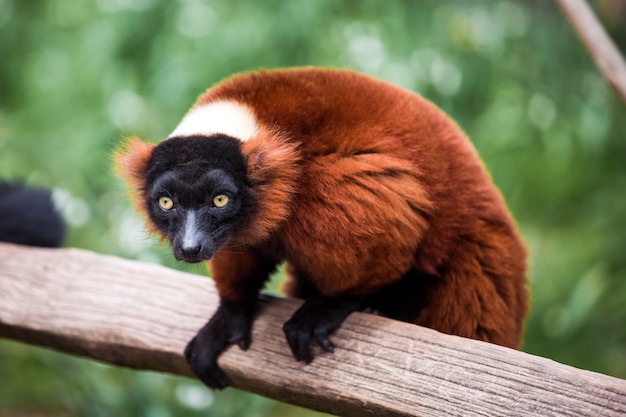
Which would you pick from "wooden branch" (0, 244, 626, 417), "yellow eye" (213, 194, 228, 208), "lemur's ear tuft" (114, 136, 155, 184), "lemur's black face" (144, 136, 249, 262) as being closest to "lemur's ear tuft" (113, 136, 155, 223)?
"lemur's ear tuft" (114, 136, 155, 184)

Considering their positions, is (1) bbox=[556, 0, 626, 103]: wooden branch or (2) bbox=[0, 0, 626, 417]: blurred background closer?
(1) bbox=[556, 0, 626, 103]: wooden branch

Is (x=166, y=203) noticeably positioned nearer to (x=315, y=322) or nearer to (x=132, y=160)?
(x=132, y=160)

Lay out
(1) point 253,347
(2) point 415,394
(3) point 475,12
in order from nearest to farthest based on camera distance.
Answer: (2) point 415,394, (1) point 253,347, (3) point 475,12

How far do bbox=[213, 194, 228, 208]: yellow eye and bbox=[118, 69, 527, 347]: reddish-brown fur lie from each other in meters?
0.14

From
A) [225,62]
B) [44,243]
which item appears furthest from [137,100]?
[44,243]

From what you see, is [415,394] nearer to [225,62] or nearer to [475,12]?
[225,62]

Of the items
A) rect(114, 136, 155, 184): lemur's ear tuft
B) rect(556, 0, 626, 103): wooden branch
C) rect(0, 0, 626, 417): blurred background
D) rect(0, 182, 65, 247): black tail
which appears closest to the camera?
rect(114, 136, 155, 184): lemur's ear tuft

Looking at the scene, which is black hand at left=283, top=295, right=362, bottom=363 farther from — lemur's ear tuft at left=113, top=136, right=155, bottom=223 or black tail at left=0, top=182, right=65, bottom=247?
black tail at left=0, top=182, right=65, bottom=247

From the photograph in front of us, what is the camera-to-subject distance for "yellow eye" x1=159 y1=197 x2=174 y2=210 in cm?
257

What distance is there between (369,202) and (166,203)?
749 millimetres

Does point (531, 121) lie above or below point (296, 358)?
above

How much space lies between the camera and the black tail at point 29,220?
12.3 feet

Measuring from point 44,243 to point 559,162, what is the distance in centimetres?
349

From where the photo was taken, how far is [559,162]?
5.08 m
